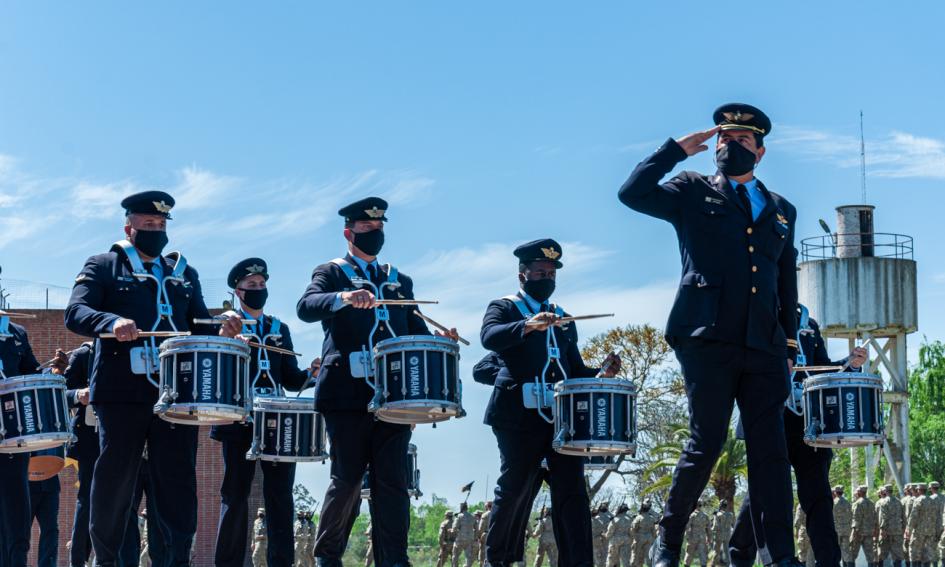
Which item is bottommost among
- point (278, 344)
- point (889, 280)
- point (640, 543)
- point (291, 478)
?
point (640, 543)

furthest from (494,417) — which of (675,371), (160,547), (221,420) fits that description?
(675,371)

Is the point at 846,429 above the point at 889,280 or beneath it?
beneath

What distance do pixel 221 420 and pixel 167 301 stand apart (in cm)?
97

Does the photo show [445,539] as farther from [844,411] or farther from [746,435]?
[746,435]

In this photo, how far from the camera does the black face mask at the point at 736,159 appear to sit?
886cm

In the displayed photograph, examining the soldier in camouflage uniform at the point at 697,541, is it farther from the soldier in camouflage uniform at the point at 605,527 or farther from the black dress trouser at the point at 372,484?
the black dress trouser at the point at 372,484

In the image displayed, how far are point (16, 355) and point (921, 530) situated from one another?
20.6m

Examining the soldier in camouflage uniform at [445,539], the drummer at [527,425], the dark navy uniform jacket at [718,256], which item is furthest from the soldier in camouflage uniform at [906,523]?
the dark navy uniform jacket at [718,256]

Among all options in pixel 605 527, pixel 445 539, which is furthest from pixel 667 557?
pixel 445 539

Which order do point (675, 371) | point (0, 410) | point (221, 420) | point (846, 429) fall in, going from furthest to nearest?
point (675, 371) → point (846, 429) → point (0, 410) → point (221, 420)

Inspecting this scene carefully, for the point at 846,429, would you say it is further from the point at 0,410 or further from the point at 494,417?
the point at 0,410

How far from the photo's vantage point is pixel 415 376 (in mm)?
9727

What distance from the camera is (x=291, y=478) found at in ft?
40.3

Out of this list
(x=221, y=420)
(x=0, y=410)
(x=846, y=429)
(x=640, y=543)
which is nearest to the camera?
(x=221, y=420)
